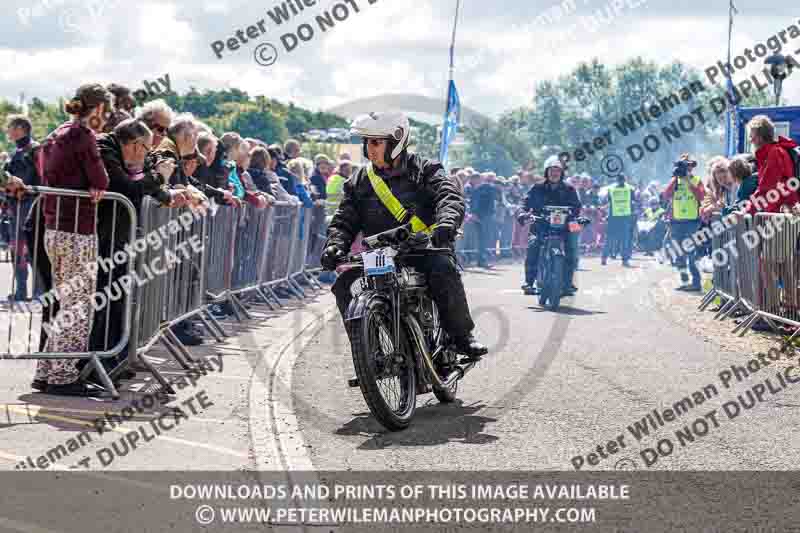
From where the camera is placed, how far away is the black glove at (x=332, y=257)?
7895 mm

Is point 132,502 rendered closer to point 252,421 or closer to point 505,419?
point 252,421

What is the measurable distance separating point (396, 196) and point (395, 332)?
0.98 meters

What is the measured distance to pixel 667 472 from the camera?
6.39 meters

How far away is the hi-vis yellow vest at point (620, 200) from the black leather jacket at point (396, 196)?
22.3 m

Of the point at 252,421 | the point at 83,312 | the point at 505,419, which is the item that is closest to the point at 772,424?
the point at 505,419

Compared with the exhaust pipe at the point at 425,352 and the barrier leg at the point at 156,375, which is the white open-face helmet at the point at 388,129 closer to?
the exhaust pipe at the point at 425,352

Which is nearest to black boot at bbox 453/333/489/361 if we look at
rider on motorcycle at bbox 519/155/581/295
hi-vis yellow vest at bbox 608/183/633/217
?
rider on motorcycle at bbox 519/155/581/295

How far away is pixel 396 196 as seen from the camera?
827 centimetres

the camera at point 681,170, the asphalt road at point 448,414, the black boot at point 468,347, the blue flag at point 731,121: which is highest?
the blue flag at point 731,121

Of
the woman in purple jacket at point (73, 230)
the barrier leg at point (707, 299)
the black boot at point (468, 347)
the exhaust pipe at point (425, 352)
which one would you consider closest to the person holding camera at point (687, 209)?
the barrier leg at point (707, 299)

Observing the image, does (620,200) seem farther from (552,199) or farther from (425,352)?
(425,352)

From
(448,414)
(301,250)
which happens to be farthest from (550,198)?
(448,414)

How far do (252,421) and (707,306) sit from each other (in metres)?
10.9

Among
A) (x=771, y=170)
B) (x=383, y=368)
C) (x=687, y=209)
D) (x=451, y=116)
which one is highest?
(x=451, y=116)
